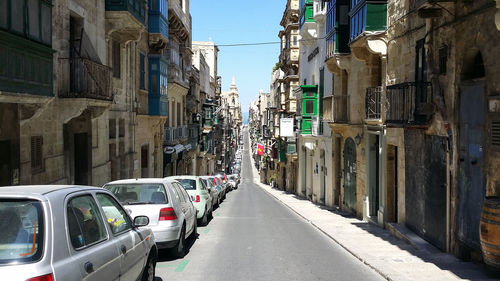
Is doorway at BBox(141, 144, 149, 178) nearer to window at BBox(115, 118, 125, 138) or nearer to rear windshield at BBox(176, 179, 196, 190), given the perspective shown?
window at BBox(115, 118, 125, 138)

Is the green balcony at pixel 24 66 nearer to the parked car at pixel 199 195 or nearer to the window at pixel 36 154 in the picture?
the window at pixel 36 154

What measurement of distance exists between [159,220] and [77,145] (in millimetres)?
7786

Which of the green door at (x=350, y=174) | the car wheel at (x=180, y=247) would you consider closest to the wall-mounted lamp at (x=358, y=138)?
the green door at (x=350, y=174)

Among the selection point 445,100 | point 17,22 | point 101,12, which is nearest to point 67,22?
point 101,12

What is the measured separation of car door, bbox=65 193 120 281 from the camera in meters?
4.29

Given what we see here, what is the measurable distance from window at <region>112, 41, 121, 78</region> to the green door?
34.1ft

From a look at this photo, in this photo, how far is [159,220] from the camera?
366 inches

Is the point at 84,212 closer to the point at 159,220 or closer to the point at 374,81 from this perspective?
the point at 159,220

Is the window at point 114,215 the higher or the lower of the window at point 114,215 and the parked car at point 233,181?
the higher

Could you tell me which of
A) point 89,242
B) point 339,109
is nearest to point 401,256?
point 89,242

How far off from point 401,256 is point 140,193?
5.80 metres

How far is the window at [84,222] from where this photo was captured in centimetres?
439

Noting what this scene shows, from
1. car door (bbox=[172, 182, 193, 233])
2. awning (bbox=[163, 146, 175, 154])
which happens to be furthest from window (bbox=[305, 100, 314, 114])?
car door (bbox=[172, 182, 193, 233])

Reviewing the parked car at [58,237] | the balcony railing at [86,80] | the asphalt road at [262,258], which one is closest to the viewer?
the parked car at [58,237]
